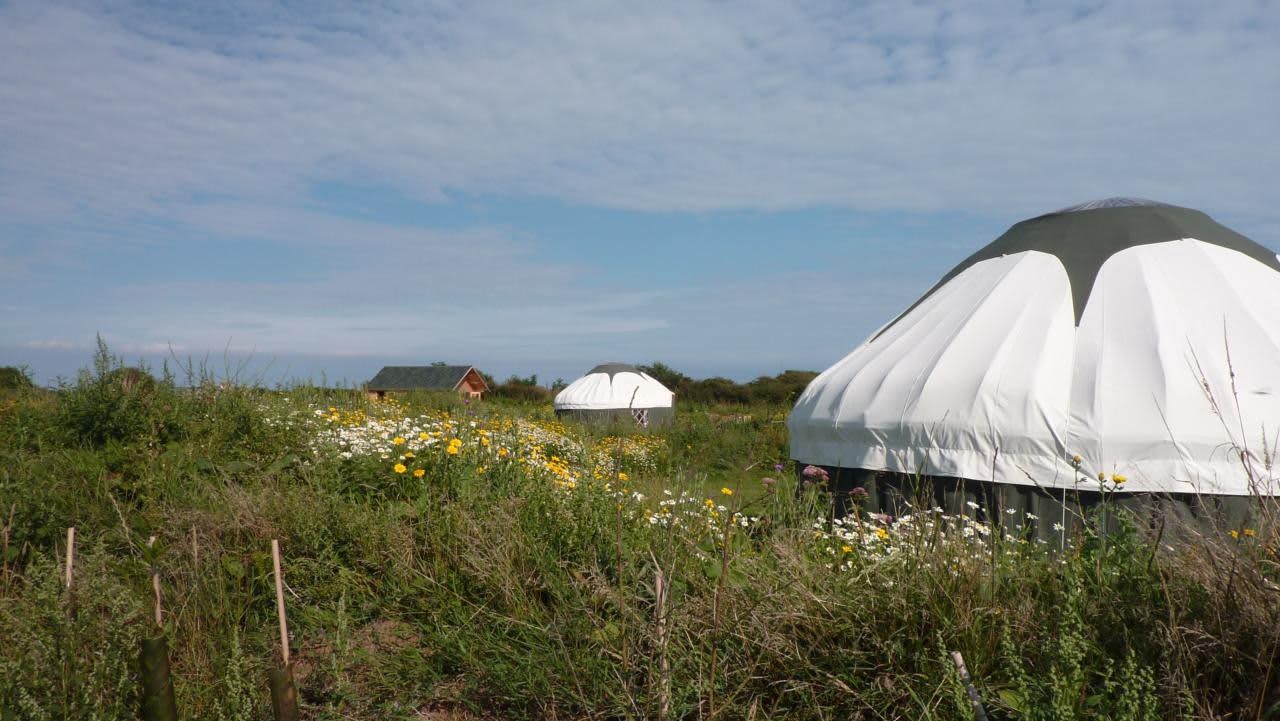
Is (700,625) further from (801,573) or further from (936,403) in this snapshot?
(936,403)

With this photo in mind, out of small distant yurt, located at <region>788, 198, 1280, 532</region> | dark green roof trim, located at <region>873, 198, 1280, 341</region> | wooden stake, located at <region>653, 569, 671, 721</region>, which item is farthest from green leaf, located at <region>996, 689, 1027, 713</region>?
dark green roof trim, located at <region>873, 198, 1280, 341</region>

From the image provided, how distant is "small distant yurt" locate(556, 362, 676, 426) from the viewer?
2294cm

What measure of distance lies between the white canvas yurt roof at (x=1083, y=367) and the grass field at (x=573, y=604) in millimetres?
1816

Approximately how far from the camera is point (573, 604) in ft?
10.0

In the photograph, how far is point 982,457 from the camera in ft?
18.9

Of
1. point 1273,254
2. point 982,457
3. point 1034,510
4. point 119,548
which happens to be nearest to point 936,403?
point 982,457

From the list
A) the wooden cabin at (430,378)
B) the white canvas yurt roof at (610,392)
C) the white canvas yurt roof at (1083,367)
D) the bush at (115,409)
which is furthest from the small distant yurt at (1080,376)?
the wooden cabin at (430,378)

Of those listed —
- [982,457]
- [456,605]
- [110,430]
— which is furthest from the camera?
[982,457]

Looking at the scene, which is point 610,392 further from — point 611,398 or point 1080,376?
point 1080,376

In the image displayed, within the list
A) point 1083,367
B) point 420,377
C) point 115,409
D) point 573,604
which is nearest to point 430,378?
point 420,377

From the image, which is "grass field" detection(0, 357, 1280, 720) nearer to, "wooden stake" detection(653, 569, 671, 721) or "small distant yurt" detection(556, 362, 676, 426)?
"wooden stake" detection(653, 569, 671, 721)

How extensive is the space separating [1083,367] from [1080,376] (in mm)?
83

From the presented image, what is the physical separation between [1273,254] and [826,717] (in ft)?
22.5

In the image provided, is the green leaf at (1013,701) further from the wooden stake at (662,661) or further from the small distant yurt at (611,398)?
the small distant yurt at (611,398)
